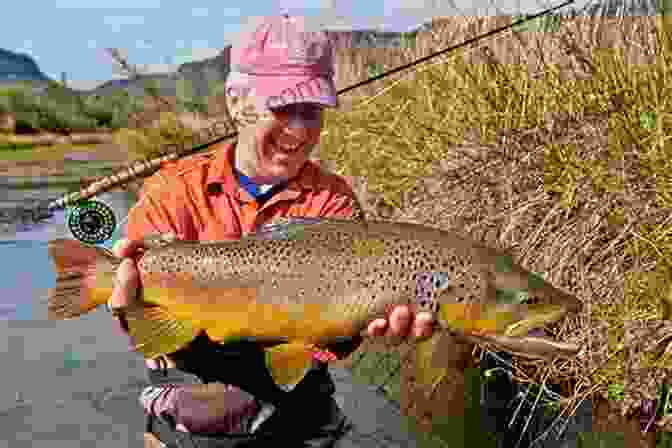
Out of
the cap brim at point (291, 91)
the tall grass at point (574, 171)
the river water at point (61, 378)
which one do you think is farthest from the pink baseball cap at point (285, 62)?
the tall grass at point (574, 171)

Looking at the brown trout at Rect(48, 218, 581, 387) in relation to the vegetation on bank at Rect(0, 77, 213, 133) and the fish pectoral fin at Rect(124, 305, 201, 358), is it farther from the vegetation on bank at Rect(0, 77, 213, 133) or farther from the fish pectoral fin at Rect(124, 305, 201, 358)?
the vegetation on bank at Rect(0, 77, 213, 133)

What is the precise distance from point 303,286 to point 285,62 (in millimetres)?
714

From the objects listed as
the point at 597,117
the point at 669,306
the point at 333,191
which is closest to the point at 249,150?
the point at 333,191

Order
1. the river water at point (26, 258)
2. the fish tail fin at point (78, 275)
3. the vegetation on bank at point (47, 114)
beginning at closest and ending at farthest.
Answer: the fish tail fin at point (78, 275) < the river water at point (26, 258) < the vegetation on bank at point (47, 114)

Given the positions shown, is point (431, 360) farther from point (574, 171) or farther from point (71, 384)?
point (71, 384)

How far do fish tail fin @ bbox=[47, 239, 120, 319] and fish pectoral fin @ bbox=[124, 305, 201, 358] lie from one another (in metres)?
0.11

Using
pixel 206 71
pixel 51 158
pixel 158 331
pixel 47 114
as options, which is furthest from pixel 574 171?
pixel 47 114

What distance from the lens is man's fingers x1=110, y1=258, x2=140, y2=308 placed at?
2.66 m

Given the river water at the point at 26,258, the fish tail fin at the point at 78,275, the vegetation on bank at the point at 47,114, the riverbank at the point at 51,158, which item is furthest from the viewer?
the vegetation on bank at the point at 47,114

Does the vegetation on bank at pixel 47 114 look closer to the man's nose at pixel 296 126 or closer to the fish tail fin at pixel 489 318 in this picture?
the man's nose at pixel 296 126

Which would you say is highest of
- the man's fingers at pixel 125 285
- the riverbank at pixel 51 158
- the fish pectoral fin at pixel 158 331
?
the man's fingers at pixel 125 285

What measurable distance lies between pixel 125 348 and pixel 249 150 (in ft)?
12.8

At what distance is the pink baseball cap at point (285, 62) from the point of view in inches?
112

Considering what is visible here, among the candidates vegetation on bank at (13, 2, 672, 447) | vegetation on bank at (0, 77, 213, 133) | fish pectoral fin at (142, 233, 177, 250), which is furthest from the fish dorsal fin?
Result: vegetation on bank at (0, 77, 213, 133)
